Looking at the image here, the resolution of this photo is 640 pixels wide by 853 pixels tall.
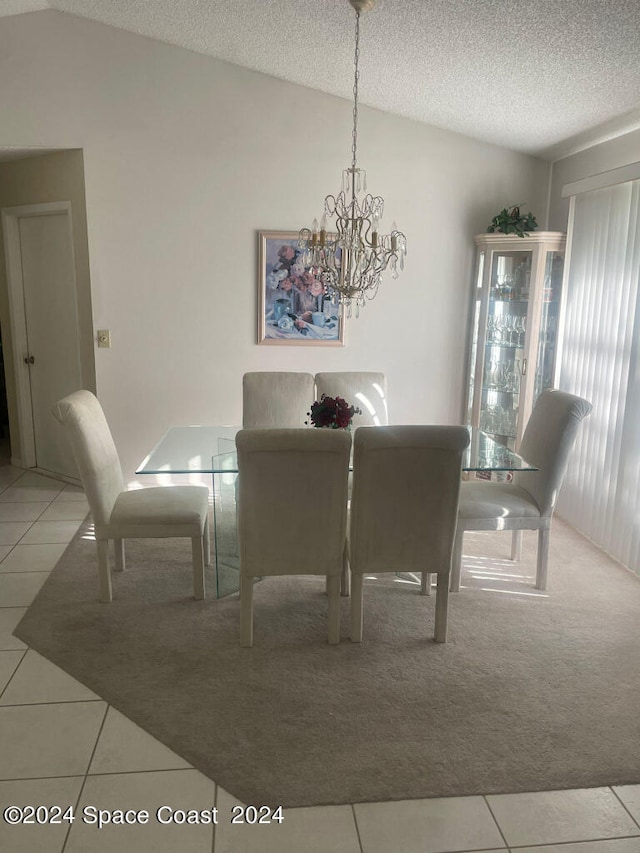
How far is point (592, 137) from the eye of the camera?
13.4 feet

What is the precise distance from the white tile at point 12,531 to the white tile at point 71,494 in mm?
495

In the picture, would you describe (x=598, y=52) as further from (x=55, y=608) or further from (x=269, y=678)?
(x=55, y=608)

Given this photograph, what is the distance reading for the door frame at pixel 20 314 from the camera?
4910 millimetres

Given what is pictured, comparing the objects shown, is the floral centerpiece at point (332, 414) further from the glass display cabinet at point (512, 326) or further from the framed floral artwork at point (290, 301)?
the glass display cabinet at point (512, 326)

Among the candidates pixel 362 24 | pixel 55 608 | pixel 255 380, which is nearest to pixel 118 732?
pixel 55 608

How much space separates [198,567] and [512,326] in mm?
2786

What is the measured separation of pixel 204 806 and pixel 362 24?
3324mm

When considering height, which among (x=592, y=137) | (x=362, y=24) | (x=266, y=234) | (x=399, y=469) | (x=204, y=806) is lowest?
(x=204, y=806)

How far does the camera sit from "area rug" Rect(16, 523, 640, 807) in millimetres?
2189

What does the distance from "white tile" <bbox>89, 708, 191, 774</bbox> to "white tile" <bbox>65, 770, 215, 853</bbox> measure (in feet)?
0.11

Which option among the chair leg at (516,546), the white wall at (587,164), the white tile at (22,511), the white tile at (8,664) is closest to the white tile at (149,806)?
the white tile at (8,664)

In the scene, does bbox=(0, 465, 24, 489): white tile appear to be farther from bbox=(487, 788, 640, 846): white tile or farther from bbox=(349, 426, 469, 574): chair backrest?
bbox=(487, 788, 640, 846): white tile

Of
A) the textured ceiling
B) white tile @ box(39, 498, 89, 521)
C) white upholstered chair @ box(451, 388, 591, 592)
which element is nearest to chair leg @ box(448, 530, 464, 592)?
white upholstered chair @ box(451, 388, 591, 592)

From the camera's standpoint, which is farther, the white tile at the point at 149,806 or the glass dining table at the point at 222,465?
the glass dining table at the point at 222,465
